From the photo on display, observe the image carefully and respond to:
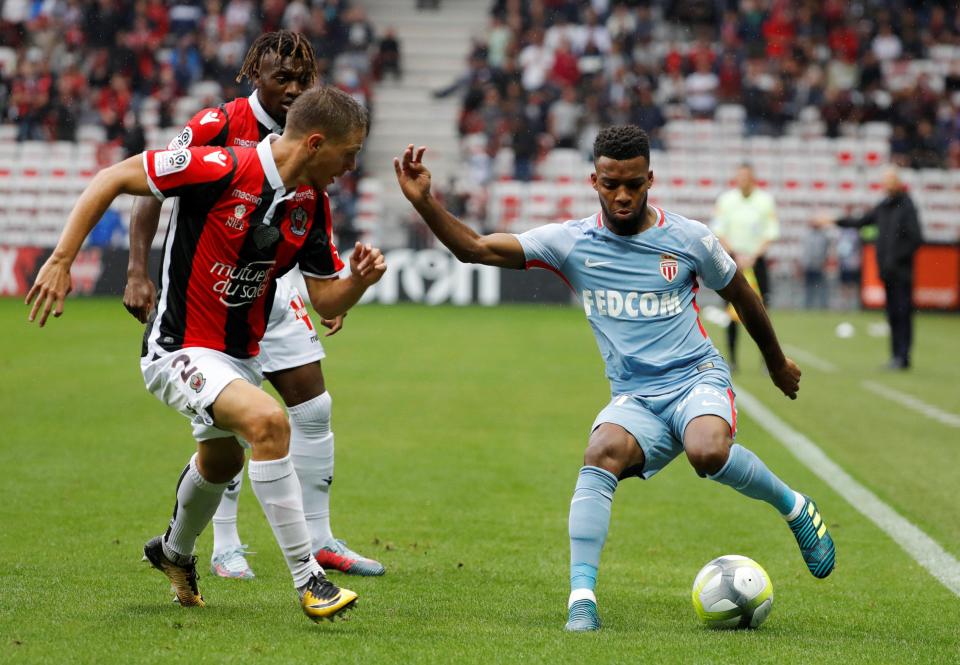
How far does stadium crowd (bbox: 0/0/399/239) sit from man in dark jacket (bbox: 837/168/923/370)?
1435 cm

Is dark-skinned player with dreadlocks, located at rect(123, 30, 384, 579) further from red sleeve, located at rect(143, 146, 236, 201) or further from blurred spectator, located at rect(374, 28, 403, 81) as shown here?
blurred spectator, located at rect(374, 28, 403, 81)

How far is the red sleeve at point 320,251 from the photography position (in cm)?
556

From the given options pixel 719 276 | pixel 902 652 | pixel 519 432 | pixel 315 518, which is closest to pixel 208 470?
pixel 315 518

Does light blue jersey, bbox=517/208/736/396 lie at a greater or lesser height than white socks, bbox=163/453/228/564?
greater

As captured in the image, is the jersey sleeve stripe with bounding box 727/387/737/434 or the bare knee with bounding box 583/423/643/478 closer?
the bare knee with bounding box 583/423/643/478

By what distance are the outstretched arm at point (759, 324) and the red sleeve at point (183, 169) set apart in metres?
2.15

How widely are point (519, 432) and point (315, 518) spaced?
15.4 feet

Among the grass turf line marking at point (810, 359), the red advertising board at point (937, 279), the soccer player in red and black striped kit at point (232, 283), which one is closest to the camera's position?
the soccer player in red and black striped kit at point (232, 283)

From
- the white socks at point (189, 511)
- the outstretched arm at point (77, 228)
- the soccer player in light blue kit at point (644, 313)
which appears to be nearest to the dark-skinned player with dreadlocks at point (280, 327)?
the outstretched arm at point (77, 228)

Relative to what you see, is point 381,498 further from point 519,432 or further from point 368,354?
point 368,354

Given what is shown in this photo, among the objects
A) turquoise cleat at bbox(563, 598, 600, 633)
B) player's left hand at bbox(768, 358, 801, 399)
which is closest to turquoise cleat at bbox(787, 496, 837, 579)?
player's left hand at bbox(768, 358, 801, 399)

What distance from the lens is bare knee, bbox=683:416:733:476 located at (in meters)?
5.32

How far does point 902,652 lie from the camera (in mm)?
4863

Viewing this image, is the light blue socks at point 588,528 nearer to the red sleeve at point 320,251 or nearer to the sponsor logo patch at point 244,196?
the red sleeve at point 320,251
